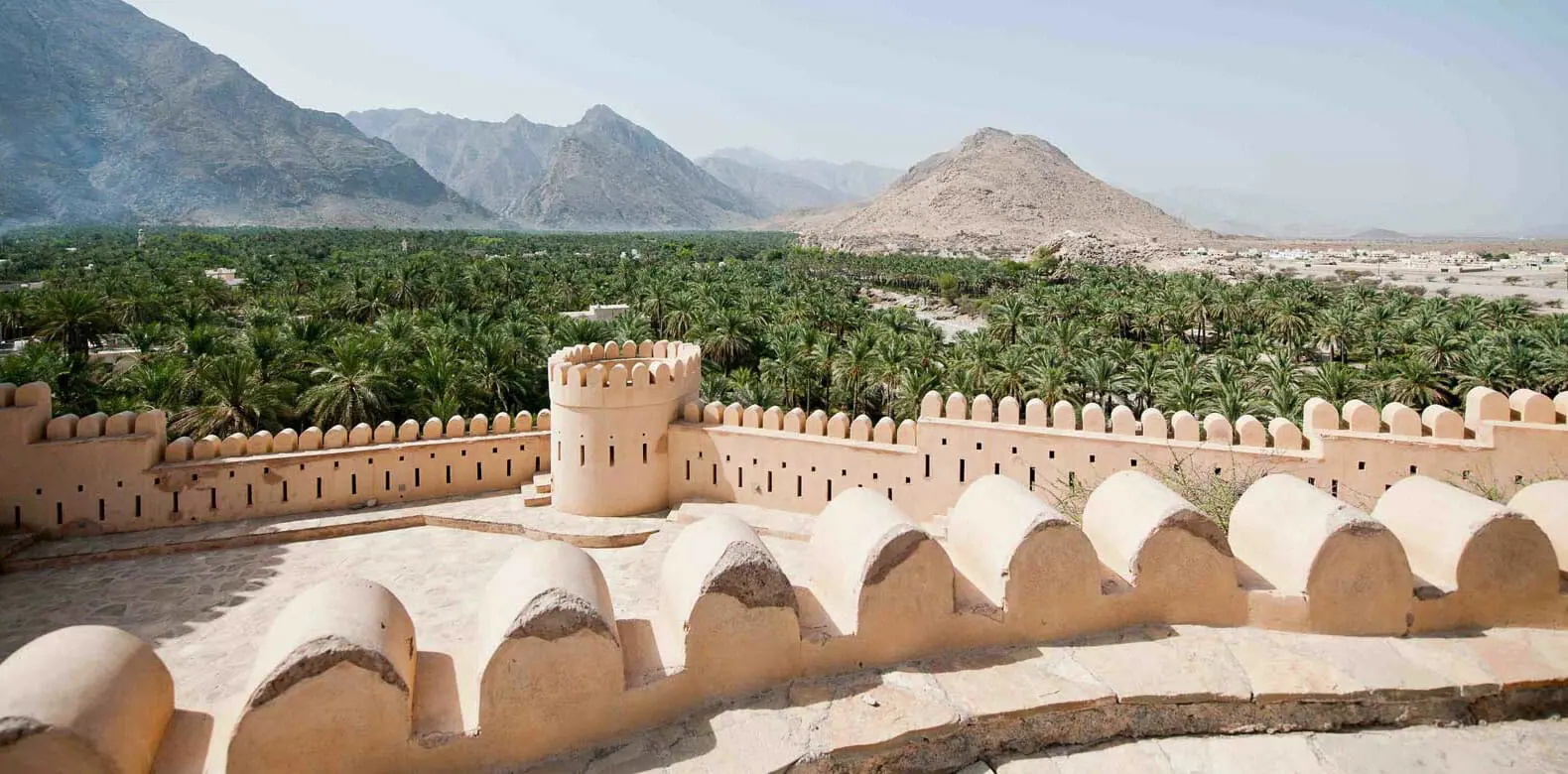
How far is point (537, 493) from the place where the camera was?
1387 centimetres

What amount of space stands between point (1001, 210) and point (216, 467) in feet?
432

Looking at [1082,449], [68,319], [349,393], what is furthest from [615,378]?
[68,319]

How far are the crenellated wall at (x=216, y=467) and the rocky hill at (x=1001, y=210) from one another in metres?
104

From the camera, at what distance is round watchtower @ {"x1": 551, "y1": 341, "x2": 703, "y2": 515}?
13.2 meters

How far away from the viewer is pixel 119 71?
17825cm

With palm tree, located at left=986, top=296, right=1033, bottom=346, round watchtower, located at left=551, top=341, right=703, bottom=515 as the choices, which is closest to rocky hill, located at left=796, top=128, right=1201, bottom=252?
palm tree, located at left=986, top=296, right=1033, bottom=346

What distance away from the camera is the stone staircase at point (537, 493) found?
1374cm

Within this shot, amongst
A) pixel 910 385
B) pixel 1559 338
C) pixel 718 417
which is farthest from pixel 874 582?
pixel 1559 338

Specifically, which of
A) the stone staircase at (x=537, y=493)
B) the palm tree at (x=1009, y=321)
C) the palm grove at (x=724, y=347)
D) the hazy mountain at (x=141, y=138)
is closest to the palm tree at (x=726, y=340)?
the palm grove at (x=724, y=347)

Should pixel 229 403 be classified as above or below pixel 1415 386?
below

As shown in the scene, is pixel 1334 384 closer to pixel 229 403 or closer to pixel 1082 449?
pixel 1082 449

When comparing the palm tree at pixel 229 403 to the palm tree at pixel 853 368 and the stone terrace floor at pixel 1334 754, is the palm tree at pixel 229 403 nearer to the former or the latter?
the palm tree at pixel 853 368

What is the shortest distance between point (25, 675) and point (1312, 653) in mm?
4810

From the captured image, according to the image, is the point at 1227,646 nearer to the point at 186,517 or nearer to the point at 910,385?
the point at 186,517
